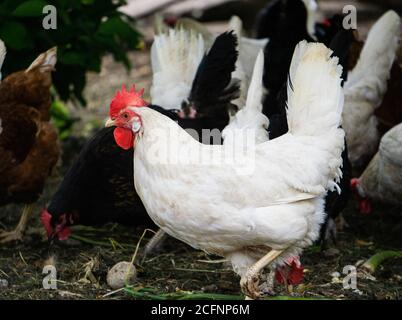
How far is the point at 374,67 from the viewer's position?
5.35m

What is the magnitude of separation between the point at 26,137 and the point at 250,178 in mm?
2020

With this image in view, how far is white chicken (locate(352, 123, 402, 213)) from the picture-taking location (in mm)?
4453

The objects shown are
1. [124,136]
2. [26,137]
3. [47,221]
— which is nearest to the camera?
[124,136]

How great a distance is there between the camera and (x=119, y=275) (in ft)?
12.6

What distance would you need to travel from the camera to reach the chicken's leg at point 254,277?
11.1 feet

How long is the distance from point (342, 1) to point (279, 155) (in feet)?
24.1

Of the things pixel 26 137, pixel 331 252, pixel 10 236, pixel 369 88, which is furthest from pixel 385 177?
pixel 10 236

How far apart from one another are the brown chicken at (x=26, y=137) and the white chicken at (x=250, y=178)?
1.52 metres

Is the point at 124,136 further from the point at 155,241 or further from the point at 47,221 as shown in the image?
the point at 155,241

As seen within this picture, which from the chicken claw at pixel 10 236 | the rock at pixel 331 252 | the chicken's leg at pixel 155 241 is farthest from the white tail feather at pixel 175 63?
the rock at pixel 331 252

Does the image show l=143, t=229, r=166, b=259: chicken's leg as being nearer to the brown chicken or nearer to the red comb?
the brown chicken

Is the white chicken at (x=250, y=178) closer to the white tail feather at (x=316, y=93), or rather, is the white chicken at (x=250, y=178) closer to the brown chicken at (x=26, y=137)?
the white tail feather at (x=316, y=93)

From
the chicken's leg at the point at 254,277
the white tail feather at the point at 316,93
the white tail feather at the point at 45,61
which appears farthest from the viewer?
the white tail feather at the point at 45,61
